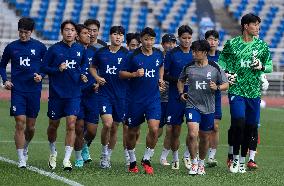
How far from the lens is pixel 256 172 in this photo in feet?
46.5

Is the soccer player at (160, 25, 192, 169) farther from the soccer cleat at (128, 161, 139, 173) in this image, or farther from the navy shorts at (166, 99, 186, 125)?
the soccer cleat at (128, 161, 139, 173)

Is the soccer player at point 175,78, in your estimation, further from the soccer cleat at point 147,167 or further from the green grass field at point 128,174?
the soccer cleat at point 147,167

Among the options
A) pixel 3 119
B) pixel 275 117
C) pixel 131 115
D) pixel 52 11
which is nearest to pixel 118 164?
pixel 131 115

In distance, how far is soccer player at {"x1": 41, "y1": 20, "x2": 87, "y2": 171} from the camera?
46.4 ft

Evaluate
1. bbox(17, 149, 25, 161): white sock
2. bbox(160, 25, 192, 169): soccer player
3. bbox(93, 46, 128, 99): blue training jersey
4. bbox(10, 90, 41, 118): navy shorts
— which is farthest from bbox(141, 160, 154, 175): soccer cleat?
bbox(10, 90, 41, 118): navy shorts

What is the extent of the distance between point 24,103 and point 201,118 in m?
2.65

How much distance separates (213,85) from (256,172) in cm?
148

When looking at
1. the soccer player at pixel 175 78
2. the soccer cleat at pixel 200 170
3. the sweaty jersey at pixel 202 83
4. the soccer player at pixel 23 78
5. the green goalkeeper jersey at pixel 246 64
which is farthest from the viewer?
the soccer player at pixel 175 78

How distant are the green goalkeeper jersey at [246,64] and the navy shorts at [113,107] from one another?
168 centimetres

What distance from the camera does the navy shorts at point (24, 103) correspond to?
14.4 meters

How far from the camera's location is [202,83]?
1385 cm

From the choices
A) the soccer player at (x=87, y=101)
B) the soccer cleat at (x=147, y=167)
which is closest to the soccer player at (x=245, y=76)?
the soccer cleat at (x=147, y=167)

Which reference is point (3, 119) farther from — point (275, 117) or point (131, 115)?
point (131, 115)

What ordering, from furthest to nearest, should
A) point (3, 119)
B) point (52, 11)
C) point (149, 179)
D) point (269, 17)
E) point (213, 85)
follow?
point (269, 17), point (52, 11), point (3, 119), point (213, 85), point (149, 179)
